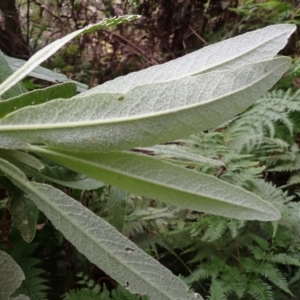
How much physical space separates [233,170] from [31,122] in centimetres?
94

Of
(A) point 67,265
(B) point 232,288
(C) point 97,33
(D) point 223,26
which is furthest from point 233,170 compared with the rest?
(D) point 223,26

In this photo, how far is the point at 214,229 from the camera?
1.13 meters

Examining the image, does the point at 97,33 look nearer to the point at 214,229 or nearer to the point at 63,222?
the point at 214,229

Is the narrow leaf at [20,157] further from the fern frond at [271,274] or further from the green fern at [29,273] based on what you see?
the fern frond at [271,274]

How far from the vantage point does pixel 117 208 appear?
0.56 meters

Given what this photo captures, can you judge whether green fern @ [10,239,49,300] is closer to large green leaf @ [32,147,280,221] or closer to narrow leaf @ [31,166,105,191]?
narrow leaf @ [31,166,105,191]

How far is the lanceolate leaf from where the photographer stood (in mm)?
375

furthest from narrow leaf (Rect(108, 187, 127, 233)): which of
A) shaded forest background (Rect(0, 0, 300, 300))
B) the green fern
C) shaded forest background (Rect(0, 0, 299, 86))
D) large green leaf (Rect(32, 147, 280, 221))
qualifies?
shaded forest background (Rect(0, 0, 299, 86))

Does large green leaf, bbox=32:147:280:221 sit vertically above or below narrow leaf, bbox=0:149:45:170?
below

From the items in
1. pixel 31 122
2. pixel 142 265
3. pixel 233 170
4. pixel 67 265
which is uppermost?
pixel 31 122

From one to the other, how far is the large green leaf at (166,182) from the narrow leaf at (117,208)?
0.15 metres

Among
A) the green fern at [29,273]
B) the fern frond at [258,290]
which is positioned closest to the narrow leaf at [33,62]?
the green fern at [29,273]

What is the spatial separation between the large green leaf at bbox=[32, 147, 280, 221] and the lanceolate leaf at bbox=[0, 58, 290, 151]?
3cm

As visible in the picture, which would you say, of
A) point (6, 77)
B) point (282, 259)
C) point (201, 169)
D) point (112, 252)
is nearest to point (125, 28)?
point (201, 169)
